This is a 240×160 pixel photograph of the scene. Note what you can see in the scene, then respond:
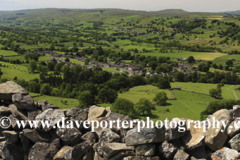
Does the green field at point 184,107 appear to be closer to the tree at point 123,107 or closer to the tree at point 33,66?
the tree at point 123,107

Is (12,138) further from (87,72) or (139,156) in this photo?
(87,72)

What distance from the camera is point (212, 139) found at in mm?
7293

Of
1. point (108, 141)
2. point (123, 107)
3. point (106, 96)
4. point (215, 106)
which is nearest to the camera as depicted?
point (108, 141)

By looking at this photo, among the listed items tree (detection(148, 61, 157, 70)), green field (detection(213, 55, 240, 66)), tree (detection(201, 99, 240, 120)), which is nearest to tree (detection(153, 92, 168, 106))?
tree (detection(201, 99, 240, 120))

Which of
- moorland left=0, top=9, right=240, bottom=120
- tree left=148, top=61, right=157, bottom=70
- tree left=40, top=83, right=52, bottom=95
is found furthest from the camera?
tree left=148, top=61, right=157, bottom=70

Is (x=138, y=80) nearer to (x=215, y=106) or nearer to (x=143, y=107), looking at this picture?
(x=143, y=107)

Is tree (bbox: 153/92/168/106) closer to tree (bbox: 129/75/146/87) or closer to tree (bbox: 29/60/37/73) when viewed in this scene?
tree (bbox: 129/75/146/87)

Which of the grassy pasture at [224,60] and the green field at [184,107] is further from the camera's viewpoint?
the grassy pasture at [224,60]

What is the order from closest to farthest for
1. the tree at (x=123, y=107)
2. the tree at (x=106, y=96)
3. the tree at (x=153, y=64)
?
the tree at (x=123, y=107), the tree at (x=106, y=96), the tree at (x=153, y=64)

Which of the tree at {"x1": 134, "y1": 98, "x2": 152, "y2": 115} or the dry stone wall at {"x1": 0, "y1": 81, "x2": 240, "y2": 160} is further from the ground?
the dry stone wall at {"x1": 0, "y1": 81, "x2": 240, "y2": 160}

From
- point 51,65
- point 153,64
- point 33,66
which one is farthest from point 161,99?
point 51,65

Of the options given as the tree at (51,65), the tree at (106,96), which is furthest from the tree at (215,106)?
the tree at (51,65)

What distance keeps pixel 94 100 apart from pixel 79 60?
9784 centimetres

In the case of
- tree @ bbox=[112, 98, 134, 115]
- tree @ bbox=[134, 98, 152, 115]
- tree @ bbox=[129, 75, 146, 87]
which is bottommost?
tree @ bbox=[129, 75, 146, 87]
